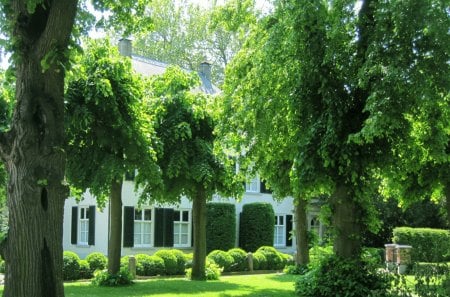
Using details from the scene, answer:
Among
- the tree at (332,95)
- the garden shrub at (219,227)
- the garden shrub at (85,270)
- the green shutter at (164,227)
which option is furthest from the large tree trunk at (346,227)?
the garden shrub at (219,227)

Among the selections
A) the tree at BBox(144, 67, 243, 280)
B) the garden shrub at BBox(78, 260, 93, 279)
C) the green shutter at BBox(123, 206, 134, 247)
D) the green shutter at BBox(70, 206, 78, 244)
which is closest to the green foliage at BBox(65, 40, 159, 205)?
the tree at BBox(144, 67, 243, 280)

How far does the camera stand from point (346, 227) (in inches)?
530

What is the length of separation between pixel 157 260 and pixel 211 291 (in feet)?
24.4

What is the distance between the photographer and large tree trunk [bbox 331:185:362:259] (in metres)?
13.4

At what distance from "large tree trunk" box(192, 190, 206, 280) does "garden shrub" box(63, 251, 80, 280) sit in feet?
13.5

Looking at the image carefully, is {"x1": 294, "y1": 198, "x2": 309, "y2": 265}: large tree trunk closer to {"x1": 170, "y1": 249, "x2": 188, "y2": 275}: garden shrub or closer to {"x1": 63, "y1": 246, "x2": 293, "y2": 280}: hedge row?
{"x1": 63, "y1": 246, "x2": 293, "y2": 280}: hedge row

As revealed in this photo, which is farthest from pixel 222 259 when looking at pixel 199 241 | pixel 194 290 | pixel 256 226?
pixel 256 226

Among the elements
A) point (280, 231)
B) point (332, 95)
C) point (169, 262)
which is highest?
point (332, 95)

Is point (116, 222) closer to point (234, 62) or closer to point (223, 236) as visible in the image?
point (234, 62)

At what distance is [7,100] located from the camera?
1577cm

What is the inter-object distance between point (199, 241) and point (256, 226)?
46.1 ft

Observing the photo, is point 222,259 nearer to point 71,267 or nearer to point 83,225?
point 71,267

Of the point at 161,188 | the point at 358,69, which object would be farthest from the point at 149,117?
the point at 358,69

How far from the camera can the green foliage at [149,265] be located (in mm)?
21188
